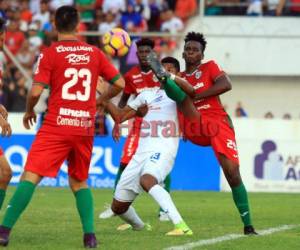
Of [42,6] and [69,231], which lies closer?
[69,231]

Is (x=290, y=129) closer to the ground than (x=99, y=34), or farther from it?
closer to the ground

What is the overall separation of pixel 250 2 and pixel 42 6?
17.3 feet

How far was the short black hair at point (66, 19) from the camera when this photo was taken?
8758 mm

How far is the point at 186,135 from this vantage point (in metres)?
11.2

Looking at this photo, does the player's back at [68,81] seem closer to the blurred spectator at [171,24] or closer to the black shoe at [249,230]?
the black shoe at [249,230]

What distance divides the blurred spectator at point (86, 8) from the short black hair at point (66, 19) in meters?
14.6

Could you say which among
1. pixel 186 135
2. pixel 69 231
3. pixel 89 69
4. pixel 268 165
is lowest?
pixel 268 165

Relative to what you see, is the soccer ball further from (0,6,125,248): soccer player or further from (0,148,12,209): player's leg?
(0,6,125,248): soccer player

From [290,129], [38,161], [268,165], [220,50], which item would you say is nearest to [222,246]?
[38,161]

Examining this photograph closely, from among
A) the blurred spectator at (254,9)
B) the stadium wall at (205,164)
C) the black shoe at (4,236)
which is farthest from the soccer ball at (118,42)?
the blurred spectator at (254,9)

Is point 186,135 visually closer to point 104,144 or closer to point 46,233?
point 46,233

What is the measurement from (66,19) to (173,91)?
166cm

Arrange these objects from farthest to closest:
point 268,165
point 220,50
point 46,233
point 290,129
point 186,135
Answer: point 220,50 → point 290,129 → point 268,165 → point 186,135 → point 46,233

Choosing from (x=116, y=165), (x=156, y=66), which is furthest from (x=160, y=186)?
(x=116, y=165)
